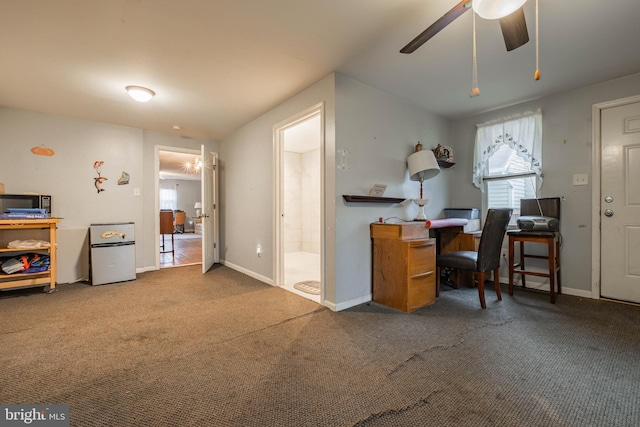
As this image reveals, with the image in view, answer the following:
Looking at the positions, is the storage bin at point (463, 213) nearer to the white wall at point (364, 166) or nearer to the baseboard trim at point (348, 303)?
the white wall at point (364, 166)

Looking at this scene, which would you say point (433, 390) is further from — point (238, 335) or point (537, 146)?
point (537, 146)

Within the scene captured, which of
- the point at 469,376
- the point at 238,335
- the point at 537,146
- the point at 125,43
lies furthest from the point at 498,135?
the point at 125,43

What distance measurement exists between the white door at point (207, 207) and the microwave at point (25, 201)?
1.86m

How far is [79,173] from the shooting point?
12.2 ft

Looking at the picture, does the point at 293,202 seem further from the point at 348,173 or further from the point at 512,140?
the point at 512,140

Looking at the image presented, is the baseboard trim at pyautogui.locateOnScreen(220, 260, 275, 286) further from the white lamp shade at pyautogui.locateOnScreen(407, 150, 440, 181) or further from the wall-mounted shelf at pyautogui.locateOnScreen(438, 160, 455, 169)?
the wall-mounted shelf at pyautogui.locateOnScreen(438, 160, 455, 169)

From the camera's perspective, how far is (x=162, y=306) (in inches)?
105

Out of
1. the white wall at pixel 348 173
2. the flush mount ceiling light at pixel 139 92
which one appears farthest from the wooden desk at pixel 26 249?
the white wall at pixel 348 173

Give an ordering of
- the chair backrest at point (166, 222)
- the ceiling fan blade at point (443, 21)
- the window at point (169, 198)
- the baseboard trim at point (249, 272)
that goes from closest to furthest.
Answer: the ceiling fan blade at point (443, 21), the baseboard trim at point (249, 272), the chair backrest at point (166, 222), the window at point (169, 198)

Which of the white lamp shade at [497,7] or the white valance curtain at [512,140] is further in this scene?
the white valance curtain at [512,140]

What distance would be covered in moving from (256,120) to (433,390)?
361 cm

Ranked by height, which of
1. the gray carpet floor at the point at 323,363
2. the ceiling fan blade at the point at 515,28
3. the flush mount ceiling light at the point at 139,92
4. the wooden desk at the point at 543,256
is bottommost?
the gray carpet floor at the point at 323,363

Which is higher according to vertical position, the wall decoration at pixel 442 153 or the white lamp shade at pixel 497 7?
the white lamp shade at pixel 497 7

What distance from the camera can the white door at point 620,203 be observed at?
8.62ft
